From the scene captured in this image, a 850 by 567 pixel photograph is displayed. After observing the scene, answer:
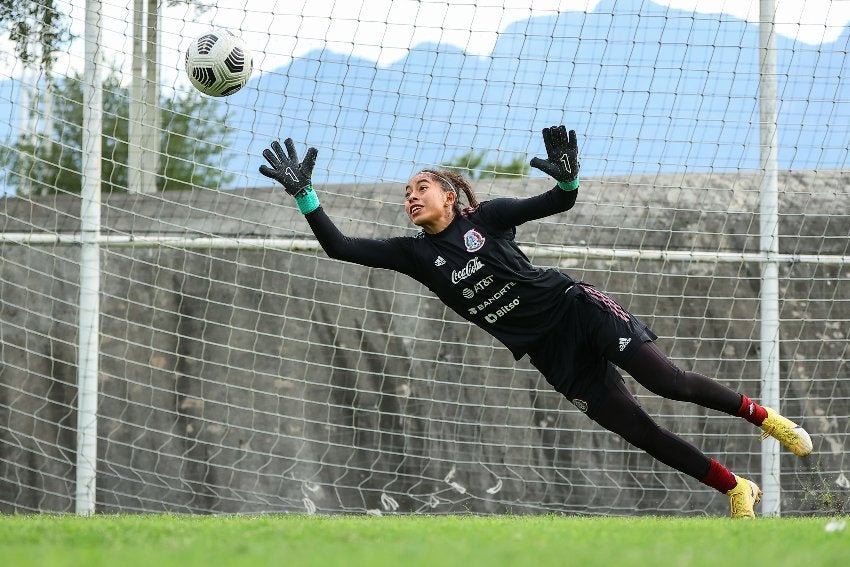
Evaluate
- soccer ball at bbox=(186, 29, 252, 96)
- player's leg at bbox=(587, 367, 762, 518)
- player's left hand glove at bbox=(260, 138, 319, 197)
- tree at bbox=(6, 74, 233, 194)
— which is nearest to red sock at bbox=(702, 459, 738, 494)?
player's leg at bbox=(587, 367, 762, 518)

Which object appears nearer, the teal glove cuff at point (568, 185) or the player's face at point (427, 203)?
the teal glove cuff at point (568, 185)

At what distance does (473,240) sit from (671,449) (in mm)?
1411

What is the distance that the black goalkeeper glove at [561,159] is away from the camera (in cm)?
478

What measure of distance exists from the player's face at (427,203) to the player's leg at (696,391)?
1138mm

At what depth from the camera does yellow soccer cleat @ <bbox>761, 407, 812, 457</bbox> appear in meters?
4.82

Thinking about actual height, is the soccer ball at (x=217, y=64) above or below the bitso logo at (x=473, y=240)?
above

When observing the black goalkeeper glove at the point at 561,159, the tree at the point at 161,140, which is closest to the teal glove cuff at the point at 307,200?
the black goalkeeper glove at the point at 561,159

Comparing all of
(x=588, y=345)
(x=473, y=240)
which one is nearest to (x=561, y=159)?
(x=473, y=240)

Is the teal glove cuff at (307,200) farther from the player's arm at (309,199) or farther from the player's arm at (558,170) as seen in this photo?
the player's arm at (558,170)

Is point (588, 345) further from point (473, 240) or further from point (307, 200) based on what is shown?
point (307, 200)

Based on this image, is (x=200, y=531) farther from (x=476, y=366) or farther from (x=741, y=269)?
(x=741, y=269)

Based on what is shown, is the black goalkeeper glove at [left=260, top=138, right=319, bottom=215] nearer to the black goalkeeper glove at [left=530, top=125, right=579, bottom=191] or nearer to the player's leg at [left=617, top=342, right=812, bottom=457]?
the black goalkeeper glove at [left=530, top=125, right=579, bottom=191]

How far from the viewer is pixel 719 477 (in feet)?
16.1

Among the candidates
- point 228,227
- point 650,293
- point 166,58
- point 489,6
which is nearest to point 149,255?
point 228,227
